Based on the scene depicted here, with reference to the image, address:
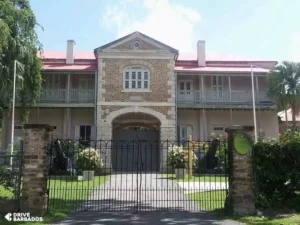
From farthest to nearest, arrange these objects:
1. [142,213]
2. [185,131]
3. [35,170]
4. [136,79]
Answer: [185,131] → [136,79] → [142,213] → [35,170]

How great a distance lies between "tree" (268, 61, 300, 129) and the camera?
23000 millimetres

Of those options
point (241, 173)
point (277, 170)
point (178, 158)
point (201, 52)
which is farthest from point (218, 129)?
point (241, 173)

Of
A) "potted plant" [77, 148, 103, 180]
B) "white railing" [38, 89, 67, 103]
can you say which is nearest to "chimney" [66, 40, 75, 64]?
"white railing" [38, 89, 67, 103]

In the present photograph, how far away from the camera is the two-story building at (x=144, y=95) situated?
907 inches

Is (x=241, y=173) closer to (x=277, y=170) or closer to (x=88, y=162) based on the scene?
(x=277, y=170)

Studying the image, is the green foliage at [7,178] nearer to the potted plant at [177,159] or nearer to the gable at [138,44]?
the potted plant at [177,159]

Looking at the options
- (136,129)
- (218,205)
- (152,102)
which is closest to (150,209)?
(218,205)

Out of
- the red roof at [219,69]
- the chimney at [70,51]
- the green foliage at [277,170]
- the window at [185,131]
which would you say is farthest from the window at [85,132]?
the green foliage at [277,170]

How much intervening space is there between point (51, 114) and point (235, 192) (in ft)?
60.1

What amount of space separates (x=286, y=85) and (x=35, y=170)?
1869 centimetres

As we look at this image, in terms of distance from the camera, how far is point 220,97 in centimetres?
2423

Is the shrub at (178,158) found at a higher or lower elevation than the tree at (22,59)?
lower

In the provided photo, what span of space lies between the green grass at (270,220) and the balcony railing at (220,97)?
53.0 feet

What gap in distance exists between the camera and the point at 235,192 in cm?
825
